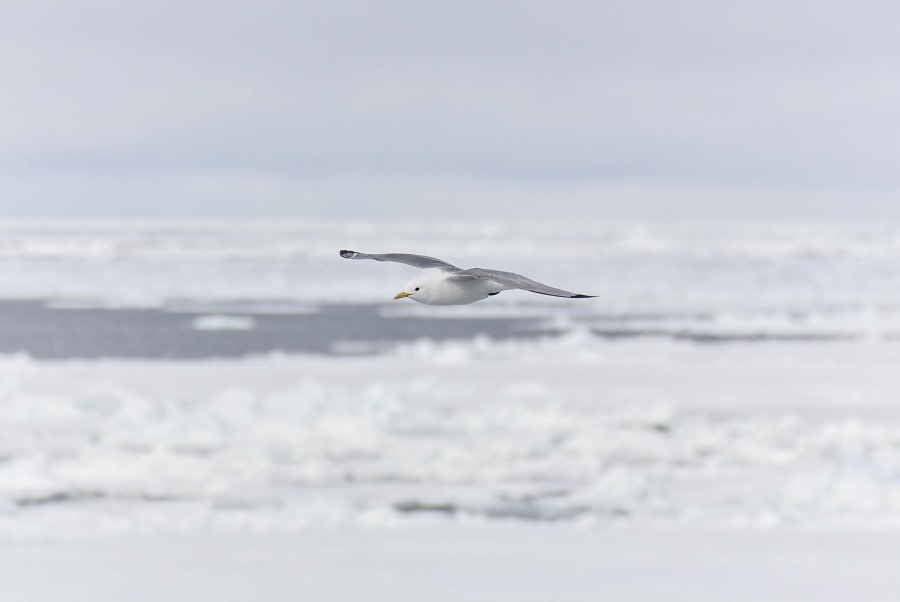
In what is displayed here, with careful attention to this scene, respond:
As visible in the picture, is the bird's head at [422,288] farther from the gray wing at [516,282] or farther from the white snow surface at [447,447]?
the white snow surface at [447,447]

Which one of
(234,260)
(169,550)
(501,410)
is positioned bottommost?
(169,550)

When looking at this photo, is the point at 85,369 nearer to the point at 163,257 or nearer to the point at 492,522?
the point at 492,522

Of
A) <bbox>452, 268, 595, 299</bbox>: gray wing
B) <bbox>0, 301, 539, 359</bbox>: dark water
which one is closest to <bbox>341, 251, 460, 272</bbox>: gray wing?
<bbox>452, 268, 595, 299</bbox>: gray wing

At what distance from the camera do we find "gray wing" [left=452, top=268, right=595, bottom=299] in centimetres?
318

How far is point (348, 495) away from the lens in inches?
526

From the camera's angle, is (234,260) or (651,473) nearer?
(651,473)

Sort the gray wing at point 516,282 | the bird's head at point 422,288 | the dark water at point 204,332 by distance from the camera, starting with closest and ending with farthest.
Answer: the gray wing at point 516,282 < the bird's head at point 422,288 < the dark water at point 204,332

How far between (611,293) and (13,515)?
71.9 feet

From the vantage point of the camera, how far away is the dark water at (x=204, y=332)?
24859 mm

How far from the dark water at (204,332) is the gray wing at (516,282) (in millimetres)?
20599

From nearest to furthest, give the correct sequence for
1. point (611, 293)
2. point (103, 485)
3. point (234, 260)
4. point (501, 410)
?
1. point (103, 485)
2. point (501, 410)
3. point (611, 293)
4. point (234, 260)

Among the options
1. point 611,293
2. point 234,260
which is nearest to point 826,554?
point 611,293

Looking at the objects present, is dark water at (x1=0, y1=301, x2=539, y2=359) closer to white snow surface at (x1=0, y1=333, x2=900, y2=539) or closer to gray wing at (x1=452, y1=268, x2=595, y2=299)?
white snow surface at (x1=0, y1=333, x2=900, y2=539)

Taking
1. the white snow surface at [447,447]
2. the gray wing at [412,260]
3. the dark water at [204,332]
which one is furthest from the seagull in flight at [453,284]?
the dark water at [204,332]
